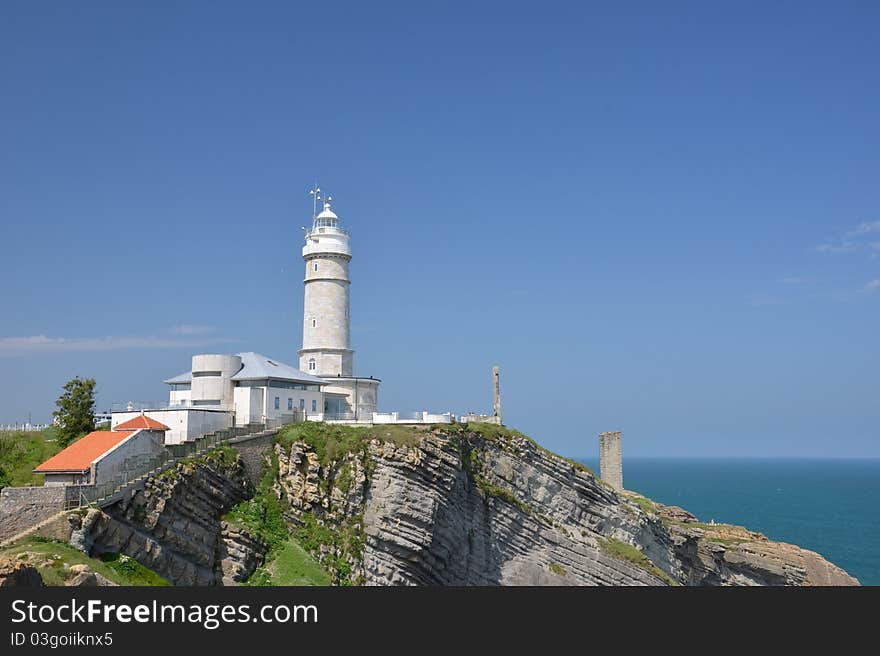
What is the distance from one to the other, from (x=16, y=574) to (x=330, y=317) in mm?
35789

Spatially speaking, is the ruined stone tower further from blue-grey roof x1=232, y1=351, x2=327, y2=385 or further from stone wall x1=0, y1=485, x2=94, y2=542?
stone wall x1=0, y1=485, x2=94, y2=542

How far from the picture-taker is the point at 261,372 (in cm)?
4612

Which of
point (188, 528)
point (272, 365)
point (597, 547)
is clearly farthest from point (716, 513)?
point (188, 528)

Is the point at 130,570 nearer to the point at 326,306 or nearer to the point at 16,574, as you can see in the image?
the point at 16,574

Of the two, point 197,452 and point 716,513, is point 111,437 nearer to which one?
point 197,452

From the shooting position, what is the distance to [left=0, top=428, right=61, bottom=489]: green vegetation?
3781cm

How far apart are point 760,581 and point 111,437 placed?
170ft

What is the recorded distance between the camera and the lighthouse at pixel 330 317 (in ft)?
184

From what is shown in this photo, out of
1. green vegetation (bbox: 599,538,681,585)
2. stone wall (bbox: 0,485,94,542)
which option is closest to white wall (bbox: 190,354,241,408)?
stone wall (bbox: 0,485,94,542)

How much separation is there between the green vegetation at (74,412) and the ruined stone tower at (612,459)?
1735 inches

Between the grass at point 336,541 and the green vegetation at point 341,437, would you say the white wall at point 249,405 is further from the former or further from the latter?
the grass at point 336,541

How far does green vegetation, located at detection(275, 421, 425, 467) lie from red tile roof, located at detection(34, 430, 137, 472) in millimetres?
9137

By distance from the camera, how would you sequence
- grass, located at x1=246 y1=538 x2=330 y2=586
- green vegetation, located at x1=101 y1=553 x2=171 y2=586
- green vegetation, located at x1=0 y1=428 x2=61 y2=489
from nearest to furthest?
green vegetation, located at x1=101 y1=553 x2=171 y2=586
grass, located at x1=246 y1=538 x2=330 y2=586
green vegetation, located at x1=0 y1=428 x2=61 y2=489

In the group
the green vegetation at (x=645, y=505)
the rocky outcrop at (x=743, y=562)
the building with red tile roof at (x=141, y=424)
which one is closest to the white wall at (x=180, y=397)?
the building with red tile roof at (x=141, y=424)
